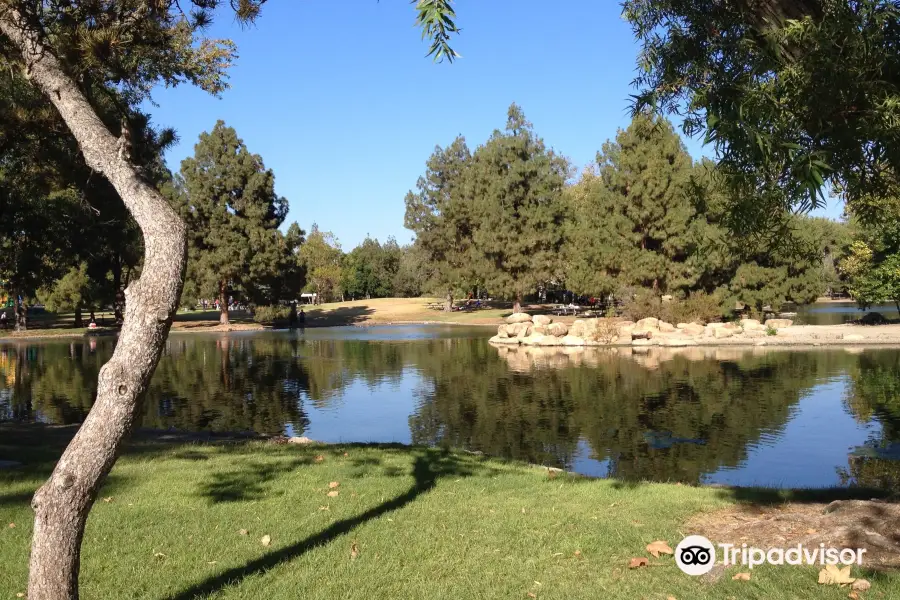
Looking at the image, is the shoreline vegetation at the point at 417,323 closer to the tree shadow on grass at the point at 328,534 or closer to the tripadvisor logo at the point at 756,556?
the tree shadow on grass at the point at 328,534

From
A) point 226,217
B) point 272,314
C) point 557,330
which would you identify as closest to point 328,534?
A: point 557,330

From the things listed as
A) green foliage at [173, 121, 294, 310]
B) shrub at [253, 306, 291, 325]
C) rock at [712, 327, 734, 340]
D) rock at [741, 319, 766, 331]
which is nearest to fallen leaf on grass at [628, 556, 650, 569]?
rock at [712, 327, 734, 340]

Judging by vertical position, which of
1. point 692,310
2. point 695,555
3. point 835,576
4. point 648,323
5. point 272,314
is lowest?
point 695,555

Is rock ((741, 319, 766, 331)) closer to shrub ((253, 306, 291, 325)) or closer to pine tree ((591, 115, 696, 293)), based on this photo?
pine tree ((591, 115, 696, 293))

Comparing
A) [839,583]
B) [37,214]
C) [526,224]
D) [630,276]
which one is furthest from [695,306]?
[839,583]

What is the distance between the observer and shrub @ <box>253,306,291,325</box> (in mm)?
55906

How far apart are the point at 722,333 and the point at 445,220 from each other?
32.5 m

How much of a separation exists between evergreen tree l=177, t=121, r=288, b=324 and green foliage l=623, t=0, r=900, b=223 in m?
45.9

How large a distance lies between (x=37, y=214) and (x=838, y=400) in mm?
18938

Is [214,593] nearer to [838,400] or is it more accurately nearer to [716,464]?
[716,464]

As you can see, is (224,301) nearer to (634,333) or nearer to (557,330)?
(557,330)

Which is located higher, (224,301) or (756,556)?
(224,301)

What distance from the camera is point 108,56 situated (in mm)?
5875

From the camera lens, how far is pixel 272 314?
184ft
